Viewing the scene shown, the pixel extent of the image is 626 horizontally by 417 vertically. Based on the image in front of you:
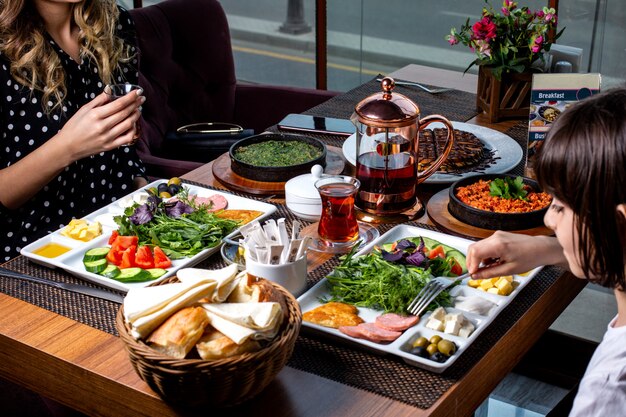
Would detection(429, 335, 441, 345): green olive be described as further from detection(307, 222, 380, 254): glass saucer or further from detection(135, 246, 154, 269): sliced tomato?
detection(135, 246, 154, 269): sliced tomato

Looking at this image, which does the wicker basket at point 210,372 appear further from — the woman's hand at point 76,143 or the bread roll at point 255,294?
the woman's hand at point 76,143

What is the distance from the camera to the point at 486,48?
266 cm

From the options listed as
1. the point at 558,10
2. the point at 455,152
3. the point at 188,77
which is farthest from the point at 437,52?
the point at 455,152

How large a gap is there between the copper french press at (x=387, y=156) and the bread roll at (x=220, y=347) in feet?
2.71

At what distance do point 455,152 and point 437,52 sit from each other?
10.4 feet

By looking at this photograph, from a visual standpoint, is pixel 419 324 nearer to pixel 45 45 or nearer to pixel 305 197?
pixel 305 197

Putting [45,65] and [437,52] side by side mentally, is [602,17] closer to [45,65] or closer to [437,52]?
[437,52]

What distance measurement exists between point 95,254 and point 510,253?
876 millimetres

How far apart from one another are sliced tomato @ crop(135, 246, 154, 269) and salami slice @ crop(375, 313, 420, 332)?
52 centimetres

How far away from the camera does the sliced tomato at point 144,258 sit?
1.86m

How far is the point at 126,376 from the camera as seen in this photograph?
154 centimetres

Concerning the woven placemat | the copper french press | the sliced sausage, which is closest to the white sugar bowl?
the copper french press

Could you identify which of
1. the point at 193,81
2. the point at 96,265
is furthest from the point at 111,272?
the point at 193,81

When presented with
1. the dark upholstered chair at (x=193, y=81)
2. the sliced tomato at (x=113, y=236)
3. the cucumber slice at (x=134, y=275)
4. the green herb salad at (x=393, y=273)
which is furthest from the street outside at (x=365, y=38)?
the cucumber slice at (x=134, y=275)
